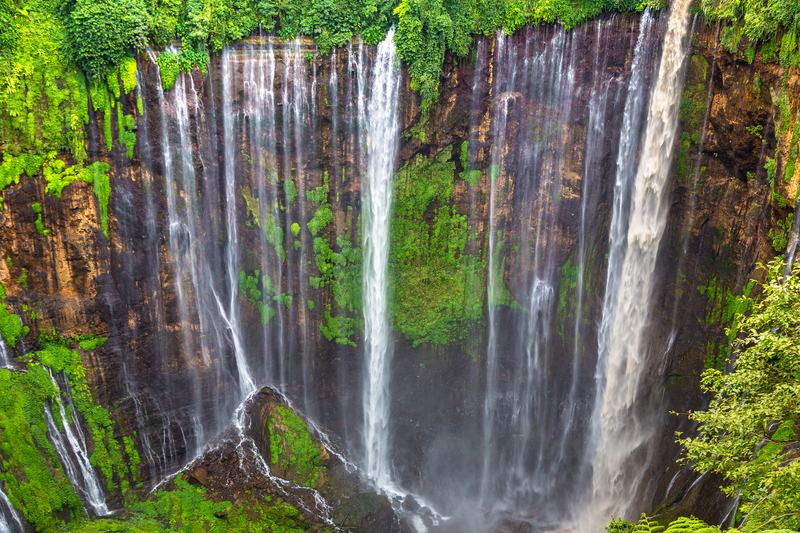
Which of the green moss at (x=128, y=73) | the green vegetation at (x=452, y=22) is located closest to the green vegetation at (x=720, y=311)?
the green vegetation at (x=452, y=22)

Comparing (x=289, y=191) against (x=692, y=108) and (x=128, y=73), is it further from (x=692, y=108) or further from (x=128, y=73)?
(x=692, y=108)

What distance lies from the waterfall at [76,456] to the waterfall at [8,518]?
1549mm

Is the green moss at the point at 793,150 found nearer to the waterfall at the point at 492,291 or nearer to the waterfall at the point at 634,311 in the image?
the waterfall at the point at 634,311

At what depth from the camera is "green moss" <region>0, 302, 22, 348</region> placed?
15.0 metres

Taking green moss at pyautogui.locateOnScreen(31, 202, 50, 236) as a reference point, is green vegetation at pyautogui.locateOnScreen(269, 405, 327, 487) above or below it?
below

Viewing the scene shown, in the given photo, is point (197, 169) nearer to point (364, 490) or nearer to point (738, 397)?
point (364, 490)

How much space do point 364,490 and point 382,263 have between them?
7901 millimetres

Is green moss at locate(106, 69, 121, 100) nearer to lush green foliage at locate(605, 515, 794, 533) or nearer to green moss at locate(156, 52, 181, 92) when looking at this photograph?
green moss at locate(156, 52, 181, 92)

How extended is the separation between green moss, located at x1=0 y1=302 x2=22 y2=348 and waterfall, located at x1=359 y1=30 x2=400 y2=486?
10.5 meters

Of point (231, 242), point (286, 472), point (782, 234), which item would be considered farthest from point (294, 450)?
point (782, 234)

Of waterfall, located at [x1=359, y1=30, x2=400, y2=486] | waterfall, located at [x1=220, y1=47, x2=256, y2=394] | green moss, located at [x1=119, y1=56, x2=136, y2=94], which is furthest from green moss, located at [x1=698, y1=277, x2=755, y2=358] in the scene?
green moss, located at [x1=119, y1=56, x2=136, y2=94]

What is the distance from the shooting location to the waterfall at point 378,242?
18016 millimetres

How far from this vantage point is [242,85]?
694 inches

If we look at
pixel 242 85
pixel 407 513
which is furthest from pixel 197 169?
pixel 407 513
